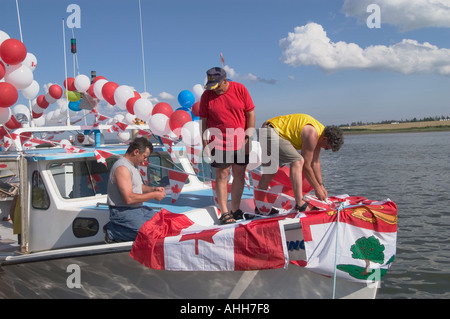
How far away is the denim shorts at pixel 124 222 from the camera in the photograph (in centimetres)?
430

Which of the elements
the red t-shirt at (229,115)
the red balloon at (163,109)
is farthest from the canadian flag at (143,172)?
the red t-shirt at (229,115)

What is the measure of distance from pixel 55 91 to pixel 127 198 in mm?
5287

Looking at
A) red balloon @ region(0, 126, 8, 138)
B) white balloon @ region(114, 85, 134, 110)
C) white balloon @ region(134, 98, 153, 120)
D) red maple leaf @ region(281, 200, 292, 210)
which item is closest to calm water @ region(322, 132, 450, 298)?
red maple leaf @ region(281, 200, 292, 210)

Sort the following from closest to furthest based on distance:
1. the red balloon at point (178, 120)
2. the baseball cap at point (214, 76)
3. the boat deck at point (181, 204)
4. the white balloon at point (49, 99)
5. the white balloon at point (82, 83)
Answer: the baseball cap at point (214, 76), the boat deck at point (181, 204), the red balloon at point (178, 120), the white balloon at point (82, 83), the white balloon at point (49, 99)

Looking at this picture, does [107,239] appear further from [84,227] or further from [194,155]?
[194,155]

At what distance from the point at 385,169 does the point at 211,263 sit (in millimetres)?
19126

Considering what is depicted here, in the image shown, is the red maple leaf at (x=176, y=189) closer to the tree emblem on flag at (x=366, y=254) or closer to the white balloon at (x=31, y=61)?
the tree emblem on flag at (x=366, y=254)

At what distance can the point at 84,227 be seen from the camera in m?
4.91

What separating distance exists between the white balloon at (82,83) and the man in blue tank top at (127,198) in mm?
3825

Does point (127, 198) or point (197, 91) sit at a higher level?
point (197, 91)

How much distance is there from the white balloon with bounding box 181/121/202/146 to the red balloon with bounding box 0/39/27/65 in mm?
3096

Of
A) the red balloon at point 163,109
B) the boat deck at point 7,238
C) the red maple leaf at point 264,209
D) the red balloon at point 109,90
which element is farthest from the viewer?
the red balloon at point 109,90

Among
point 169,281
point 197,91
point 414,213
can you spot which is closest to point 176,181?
point 169,281
